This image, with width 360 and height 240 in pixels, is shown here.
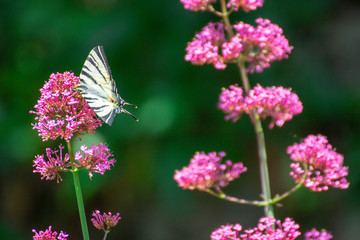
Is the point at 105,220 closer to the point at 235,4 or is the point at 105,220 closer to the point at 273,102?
the point at 273,102

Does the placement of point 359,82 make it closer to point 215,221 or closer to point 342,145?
point 342,145

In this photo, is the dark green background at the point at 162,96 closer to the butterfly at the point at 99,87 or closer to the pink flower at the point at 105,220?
the butterfly at the point at 99,87

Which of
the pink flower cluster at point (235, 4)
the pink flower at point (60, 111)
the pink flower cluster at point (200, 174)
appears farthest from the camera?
the pink flower cluster at point (235, 4)

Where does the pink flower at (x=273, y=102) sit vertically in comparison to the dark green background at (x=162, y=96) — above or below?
below

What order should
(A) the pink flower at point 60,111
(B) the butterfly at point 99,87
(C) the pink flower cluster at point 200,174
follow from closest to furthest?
(A) the pink flower at point 60,111, (B) the butterfly at point 99,87, (C) the pink flower cluster at point 200,174

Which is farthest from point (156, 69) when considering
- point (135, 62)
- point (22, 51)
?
point (22, 51)

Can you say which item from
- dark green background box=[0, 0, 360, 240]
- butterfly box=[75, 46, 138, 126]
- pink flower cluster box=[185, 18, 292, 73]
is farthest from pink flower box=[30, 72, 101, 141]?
dark green background box=[0, 0, 360, 240]

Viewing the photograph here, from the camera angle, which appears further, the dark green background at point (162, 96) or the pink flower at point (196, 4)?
the dark green background at point (162, 96)

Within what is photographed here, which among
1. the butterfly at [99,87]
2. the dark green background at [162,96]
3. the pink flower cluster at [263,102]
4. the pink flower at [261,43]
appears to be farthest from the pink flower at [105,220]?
the dark green background at [162,96]
